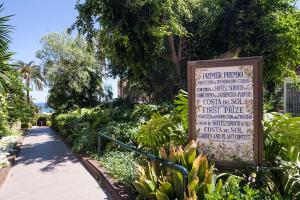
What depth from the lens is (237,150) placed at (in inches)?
192

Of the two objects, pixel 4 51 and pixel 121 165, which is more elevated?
pixel 4 51

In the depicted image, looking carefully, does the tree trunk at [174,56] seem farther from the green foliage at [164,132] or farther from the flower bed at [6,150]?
the green foliage at [164,132]

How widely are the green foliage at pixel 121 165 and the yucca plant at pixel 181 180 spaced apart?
40.8 inches

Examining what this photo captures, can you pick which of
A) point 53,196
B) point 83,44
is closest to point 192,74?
point 53,196

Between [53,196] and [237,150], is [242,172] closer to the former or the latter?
[237,150]

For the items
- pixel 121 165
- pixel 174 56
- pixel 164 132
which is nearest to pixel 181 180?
pixel 164 132

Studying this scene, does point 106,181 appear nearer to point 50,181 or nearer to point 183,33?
point 50,181

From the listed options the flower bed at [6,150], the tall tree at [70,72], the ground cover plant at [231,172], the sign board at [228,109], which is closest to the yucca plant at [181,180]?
the ground cover plant at [231,172]

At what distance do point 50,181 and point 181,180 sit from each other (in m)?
3.96

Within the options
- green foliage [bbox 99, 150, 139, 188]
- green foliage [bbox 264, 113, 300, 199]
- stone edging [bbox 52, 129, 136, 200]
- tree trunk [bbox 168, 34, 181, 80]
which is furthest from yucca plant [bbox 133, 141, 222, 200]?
tree trunk [bbox 168, 34, 181, 80]

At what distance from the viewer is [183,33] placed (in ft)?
41.3

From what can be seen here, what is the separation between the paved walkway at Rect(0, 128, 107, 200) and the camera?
6.27 metres

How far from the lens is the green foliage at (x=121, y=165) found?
6.26 meters

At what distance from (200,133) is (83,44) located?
2099 cm
